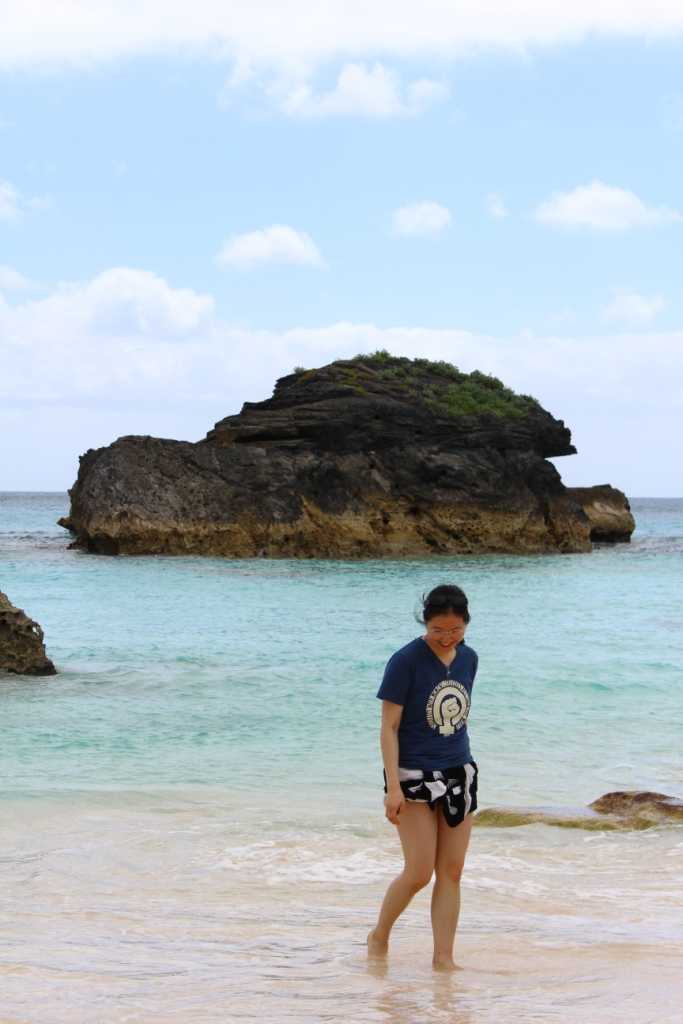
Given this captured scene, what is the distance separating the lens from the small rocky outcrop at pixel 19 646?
11.9 metres

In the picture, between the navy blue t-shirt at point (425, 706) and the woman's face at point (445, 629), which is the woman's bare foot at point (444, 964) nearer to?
the navy blue t-shirt at point (425, 706)

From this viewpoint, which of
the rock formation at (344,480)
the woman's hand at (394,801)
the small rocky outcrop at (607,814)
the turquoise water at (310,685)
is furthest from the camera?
the rock formation at (344,480)

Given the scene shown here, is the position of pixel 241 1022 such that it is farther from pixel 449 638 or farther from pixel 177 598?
pixel 177 598

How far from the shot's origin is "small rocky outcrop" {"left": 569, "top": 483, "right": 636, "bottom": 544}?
44.6 metres

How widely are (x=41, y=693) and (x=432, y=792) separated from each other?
326 inches

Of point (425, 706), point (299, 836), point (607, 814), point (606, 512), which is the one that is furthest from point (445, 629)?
→ point (606, 512)

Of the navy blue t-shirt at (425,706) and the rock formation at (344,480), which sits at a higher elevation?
the rock formation at (344,480)

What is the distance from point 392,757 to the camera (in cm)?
396

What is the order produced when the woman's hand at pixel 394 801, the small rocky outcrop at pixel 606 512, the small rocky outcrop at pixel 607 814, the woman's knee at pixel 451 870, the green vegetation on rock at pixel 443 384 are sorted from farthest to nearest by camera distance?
the small rocky outcrop at pixel 606 512, the green vegetation on rock at pixel 443 384, the small rocky outcrop at pixel 607 814, the woman's knee at pixel 451 870, the woman's hand at pixel 394 801

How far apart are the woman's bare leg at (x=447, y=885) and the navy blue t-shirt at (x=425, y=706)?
0.24 m

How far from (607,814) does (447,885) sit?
3.17m

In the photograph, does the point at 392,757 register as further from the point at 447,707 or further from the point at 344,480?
the point at 344,480

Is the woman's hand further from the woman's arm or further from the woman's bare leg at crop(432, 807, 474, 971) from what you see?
the woman's bare leg at crop(432, 807, 474, 971)

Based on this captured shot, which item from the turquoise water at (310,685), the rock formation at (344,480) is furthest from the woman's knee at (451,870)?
the rock formation at (344,480)
